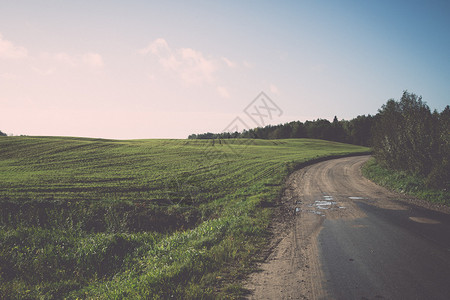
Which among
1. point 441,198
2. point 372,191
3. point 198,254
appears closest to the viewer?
point 198,254

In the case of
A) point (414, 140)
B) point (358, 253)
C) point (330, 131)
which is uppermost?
point (330, 131)

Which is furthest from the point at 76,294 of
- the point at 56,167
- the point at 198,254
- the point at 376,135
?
the point at 376,135

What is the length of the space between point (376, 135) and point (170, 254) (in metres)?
27.6

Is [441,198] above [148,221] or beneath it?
above

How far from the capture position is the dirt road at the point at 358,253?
536 centimetres

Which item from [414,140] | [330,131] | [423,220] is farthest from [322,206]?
[330,131]

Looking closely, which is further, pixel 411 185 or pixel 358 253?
pixel 411 185

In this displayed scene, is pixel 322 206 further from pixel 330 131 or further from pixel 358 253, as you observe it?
pixel 330 131

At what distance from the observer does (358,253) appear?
23.7 ft

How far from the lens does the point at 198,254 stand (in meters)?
7.11

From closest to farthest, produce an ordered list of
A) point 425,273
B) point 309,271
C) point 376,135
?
point 425,273, point 309,271, point 376,135

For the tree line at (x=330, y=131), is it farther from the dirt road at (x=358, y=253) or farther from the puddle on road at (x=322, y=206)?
the dirt road at (x=358, y=253)

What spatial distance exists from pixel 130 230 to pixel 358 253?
12062 millimetres

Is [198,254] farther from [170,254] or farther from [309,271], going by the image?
[309,271]
